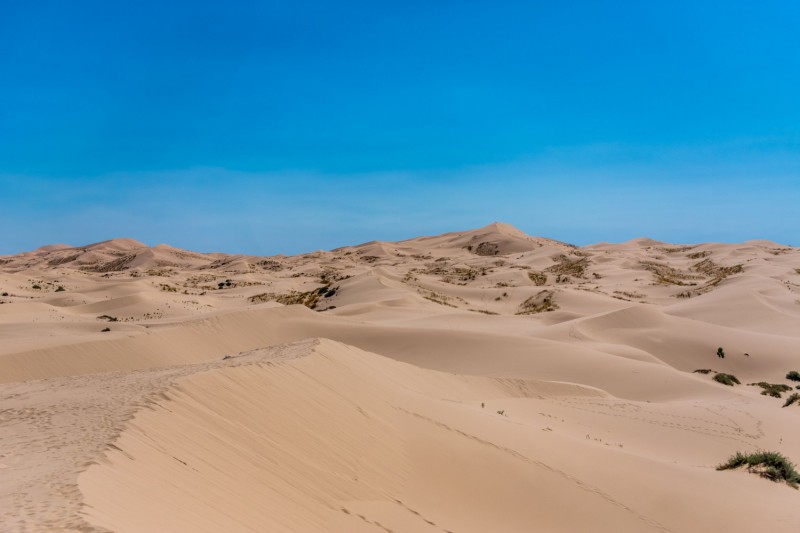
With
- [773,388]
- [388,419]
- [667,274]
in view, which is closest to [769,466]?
[388,419]

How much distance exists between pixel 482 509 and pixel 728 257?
59877mm

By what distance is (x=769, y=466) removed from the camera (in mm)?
10703

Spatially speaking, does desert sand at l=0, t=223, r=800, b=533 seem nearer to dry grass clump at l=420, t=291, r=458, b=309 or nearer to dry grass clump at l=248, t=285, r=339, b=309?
dry grass clump at l=420, t=291, r=458, b=309

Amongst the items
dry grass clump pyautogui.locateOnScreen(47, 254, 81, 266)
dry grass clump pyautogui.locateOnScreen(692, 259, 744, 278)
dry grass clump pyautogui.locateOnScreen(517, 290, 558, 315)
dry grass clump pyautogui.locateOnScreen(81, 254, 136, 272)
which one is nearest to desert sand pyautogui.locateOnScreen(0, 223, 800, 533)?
dry grass clump pyautogui.locateOnScreen(517, 290, 558, 315)

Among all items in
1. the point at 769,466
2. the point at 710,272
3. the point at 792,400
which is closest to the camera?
the point at 769,466

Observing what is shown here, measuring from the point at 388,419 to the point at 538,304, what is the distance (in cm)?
2941

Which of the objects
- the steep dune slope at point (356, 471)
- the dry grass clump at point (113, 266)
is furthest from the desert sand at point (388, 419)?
the dry grass clump at point (113, 266)

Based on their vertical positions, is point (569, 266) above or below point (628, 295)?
above

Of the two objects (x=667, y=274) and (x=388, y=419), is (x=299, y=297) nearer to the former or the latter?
(x=667, y=274)

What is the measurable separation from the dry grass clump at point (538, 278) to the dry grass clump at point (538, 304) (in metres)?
7.27

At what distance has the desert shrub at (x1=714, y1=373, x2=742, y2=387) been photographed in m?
22.0

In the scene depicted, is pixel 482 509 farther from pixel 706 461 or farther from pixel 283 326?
pixel 283 326

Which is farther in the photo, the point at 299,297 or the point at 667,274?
the point at 667,274

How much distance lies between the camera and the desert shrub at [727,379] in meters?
22.0
